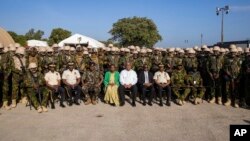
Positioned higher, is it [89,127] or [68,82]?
[68,82]

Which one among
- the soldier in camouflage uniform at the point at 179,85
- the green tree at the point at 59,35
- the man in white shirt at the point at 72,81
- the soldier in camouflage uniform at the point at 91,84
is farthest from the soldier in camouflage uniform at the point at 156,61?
the green tree at the point at 59,35

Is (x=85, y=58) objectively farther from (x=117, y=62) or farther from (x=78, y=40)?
(x=78, y=40)

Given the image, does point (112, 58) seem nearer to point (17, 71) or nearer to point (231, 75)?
point (17, 71)

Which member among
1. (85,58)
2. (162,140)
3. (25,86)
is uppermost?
(85,58)

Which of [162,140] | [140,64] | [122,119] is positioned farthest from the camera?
[140,64]

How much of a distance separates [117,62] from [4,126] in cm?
585

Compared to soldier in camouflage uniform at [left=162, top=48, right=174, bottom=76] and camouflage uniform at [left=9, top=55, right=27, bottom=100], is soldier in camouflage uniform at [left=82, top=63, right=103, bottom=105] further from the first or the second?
soldier in camouflage uniform at [left=162, top=48, right=174, bottom=76]

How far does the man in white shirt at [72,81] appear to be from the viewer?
38.1 ft

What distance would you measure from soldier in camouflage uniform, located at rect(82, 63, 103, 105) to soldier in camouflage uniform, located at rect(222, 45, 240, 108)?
14.8ft

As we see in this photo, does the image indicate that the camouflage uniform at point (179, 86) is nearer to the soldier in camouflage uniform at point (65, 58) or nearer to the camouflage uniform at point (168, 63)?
the camouflage uniform at point (168, 63)

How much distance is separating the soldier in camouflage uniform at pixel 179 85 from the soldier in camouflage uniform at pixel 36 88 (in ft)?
14.8

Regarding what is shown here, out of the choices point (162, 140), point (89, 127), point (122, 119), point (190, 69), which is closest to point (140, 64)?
point (190, 69)

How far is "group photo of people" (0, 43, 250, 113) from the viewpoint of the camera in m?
11.2

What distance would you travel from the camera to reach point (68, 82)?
11742 mm
